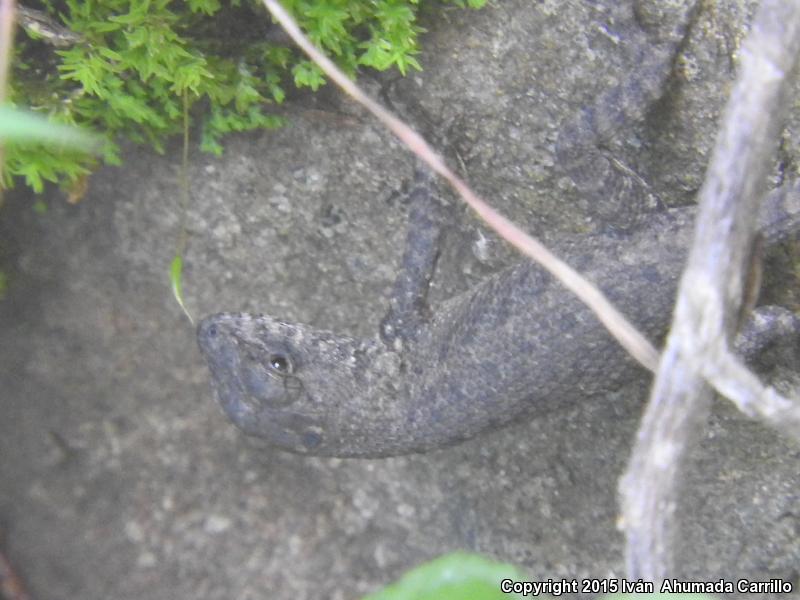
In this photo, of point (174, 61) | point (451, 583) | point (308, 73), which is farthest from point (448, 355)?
point (451, 583)

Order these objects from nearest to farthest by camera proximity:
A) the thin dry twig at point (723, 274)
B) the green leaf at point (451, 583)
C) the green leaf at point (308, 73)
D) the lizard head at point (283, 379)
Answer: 1. the green leaf at point (451, 583)
2. the thin dry twig at point (723, 274)
3. the green leaf at point (308, 73)
4. the lizard head at point (283, 379)

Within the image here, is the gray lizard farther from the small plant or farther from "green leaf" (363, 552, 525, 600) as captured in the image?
"green leaf" (363, 552, 525, 600)

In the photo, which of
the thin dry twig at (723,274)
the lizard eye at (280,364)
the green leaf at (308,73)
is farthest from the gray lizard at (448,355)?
the thin dry twig at (723,274)

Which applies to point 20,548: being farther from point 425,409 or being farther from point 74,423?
point 425,409

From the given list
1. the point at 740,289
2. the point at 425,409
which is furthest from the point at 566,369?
the point at 740,289

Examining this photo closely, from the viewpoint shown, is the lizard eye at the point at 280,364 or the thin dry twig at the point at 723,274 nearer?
the thin dry twig at the point at 723,274

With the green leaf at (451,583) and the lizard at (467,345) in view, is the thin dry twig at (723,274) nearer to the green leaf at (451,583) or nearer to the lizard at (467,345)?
the green leaf at (451,583)
